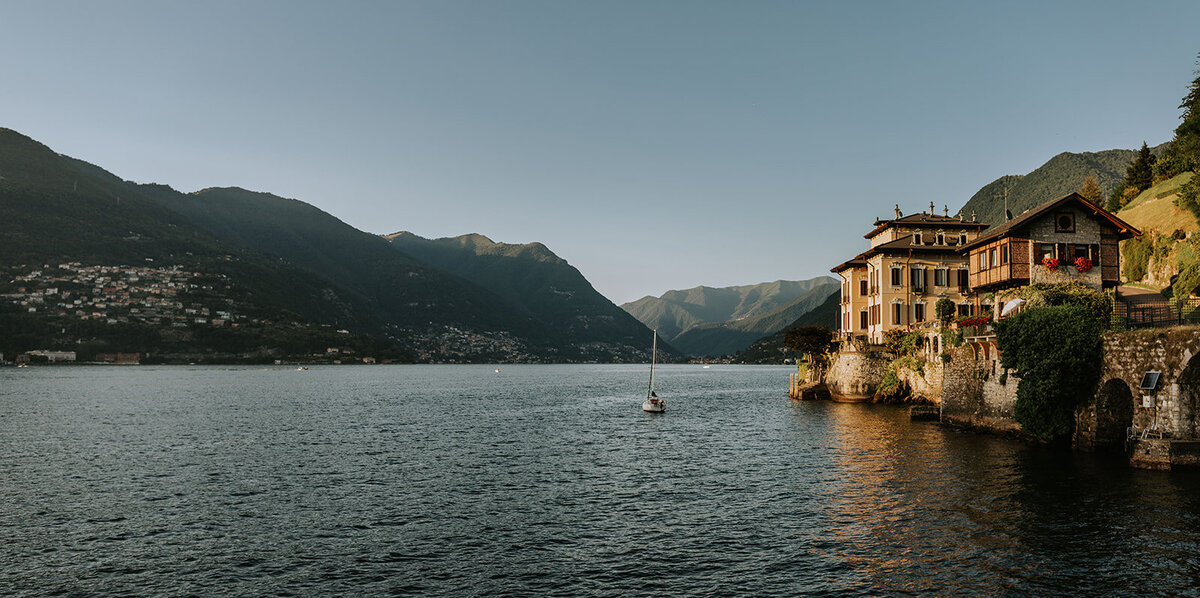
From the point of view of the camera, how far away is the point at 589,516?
27.0 m

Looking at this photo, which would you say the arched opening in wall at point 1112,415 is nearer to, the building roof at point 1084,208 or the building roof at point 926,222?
the building roof at point 1084,208

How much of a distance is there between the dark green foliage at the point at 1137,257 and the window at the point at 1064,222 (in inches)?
830

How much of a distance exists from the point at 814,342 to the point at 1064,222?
3772cm

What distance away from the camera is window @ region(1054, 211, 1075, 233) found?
2035 inches

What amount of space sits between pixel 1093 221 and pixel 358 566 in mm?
57238

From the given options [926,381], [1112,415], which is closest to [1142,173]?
[926,381]

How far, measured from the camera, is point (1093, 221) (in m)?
51.9

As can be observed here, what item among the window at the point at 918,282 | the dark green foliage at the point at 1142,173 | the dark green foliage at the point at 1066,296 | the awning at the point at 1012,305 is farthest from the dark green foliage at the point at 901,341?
the dark green foliage at the point at 1142,173

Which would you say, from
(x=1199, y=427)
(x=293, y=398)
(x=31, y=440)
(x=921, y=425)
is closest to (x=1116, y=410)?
(x=1199, y=427)

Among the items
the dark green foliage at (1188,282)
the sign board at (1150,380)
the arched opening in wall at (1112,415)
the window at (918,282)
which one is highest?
the window at (918,282)

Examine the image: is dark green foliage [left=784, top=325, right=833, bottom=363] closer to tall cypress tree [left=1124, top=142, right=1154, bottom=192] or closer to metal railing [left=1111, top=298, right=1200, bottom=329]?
metal railing [left=1111, top=298, right=1200, bottom=329]

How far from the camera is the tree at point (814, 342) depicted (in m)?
85.9

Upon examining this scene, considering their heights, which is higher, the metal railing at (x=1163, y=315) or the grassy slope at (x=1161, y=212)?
the grassy slope at (x=1161, y=212)

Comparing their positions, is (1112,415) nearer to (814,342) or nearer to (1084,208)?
(1084,208)
